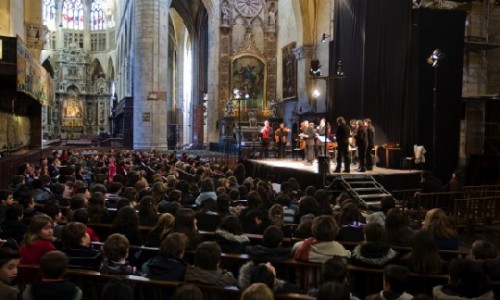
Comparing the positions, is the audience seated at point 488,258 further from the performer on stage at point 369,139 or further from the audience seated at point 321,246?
the performer on stage at point 369,139

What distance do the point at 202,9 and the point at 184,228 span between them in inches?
1473

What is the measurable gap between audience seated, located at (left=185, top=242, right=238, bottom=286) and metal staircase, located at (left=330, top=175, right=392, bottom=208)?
8744 millimetres

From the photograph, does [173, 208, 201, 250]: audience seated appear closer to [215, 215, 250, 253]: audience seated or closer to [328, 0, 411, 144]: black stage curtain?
[215, 215, 250, 253]: audience seated

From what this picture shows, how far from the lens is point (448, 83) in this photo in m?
16.8

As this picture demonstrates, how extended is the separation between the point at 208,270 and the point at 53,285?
1147 mm

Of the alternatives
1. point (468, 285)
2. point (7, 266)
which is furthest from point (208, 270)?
point (468, 285)

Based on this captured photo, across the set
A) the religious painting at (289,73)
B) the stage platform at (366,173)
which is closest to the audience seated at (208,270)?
the stage platform at (366,173)

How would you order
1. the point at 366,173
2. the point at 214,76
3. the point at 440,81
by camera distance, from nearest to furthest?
the point at 366,173 → the point at 440,81 → the point at 214,76

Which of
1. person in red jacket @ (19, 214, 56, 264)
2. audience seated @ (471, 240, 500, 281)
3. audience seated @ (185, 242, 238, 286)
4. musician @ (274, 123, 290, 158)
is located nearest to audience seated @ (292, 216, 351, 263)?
audience seated @ (185, 242, 238, 286)

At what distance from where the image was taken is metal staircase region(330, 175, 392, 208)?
1262cm

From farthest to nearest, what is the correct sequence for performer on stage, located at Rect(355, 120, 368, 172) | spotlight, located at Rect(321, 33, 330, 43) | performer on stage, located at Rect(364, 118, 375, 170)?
spotlight, located at Rect(321, 33, 330, 43) → performer on stage, located at Rect(364, 118, 375, 170) → performer on stage, located at Rect(355, 120, 368, 172)

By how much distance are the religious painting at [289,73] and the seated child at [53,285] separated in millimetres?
26416

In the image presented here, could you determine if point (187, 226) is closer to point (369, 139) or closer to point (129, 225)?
point (129, 225)

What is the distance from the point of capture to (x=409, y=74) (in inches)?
678
